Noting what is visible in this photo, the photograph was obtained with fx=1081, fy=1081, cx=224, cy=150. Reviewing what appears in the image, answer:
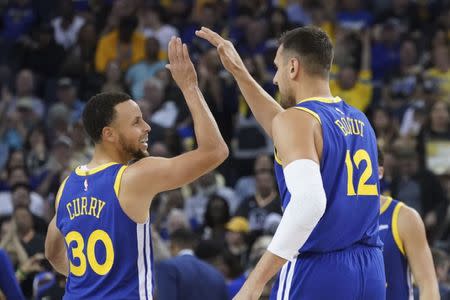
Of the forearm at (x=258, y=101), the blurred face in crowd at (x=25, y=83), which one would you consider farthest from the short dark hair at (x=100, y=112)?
the blurred face in crowd at (x=25, y=83)

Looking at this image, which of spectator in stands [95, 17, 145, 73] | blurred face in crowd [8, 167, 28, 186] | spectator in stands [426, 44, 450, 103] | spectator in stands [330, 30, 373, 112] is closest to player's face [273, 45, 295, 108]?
blurred face in crowd [8, 167, 28, 186]

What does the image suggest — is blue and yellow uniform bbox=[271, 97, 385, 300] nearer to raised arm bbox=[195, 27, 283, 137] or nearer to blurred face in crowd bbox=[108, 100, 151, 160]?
raised arm bbox=[195, 27, 283, 137]

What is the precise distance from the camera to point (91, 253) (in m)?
5.65

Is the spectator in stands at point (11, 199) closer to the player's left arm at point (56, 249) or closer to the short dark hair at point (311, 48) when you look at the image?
the player's left arm at point (56, 249)

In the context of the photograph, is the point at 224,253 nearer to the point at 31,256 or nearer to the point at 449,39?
the point at 31,256

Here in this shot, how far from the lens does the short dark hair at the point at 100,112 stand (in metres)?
5.86

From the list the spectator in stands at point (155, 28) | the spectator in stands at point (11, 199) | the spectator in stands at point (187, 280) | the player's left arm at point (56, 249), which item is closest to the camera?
the player's left arm at point (56, 249)

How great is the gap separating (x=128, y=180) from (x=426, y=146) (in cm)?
892

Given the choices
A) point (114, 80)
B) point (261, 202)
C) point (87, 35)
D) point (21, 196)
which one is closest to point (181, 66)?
point (261, 202)

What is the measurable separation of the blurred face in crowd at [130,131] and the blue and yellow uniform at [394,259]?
5.78 ft

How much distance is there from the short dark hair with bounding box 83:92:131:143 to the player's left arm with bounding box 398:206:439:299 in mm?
1974

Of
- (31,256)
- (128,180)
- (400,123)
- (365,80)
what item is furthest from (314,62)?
(365,80)

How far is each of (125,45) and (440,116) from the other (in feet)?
19.7

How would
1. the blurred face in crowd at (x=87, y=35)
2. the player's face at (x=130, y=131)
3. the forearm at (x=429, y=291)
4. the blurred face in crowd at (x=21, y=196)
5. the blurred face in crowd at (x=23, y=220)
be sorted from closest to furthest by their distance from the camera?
1. the player's face at (x=130, y=131)
2. the forearm at (x=429, y=291)
3. the blurred face in crowd at (x=23, y=220)
4. the blurred face in crowd at (x=21, y=196)
5. the blurred face in crowd at (x=87, y=35)
